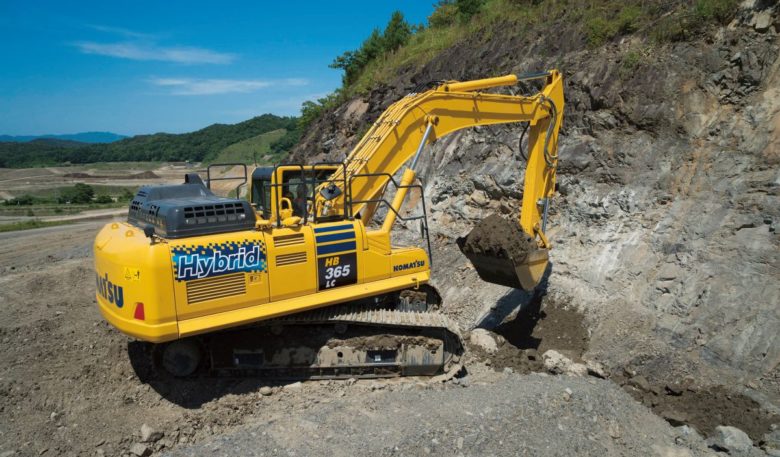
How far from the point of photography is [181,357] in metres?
6.22

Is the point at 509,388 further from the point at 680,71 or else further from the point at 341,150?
the point at 341,150

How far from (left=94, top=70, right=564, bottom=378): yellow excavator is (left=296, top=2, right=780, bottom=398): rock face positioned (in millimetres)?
1488

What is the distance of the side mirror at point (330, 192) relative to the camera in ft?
22.2

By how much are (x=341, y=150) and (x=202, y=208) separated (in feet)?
34.1

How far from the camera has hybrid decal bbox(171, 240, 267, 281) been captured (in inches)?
215

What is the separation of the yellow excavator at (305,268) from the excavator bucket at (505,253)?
0.02 metres

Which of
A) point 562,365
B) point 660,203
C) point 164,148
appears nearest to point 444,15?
point 660,203

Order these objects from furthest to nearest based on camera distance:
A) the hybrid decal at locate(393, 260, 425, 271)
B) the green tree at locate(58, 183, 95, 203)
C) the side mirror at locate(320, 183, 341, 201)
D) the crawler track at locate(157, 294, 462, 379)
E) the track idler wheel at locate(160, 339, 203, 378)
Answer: the green tree at locate(58, 183, 95, 203) < the hybrid decal at locate(393, 260, 425, 271) < the side mirror at locate(320, 183, 341, 201) < the crawler track at locate(157, 294, 462, 379) < the track idler wheel at locate(160, 339, 203, 378)

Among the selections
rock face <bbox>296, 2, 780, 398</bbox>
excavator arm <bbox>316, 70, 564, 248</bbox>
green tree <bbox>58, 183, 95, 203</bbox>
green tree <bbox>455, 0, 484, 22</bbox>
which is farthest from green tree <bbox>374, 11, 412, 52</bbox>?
green tree <bbox>58, 183, 95, 203</bbox>

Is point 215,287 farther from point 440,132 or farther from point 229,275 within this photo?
point 440,132

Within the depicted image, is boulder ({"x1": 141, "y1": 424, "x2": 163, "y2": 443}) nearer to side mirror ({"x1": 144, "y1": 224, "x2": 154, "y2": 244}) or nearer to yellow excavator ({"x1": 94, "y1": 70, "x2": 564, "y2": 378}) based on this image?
yellow excavator ({"x1": 94, "y1": 70, "x2": 564, "y2": 378})

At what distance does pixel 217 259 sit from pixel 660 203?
21.5 ft

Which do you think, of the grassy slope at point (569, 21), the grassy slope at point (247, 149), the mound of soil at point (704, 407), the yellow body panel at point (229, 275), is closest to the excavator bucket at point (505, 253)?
the yellow body panel at point (229, 275)

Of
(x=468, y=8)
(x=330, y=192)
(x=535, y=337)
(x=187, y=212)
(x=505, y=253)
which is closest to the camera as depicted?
(x=187, y=212)
